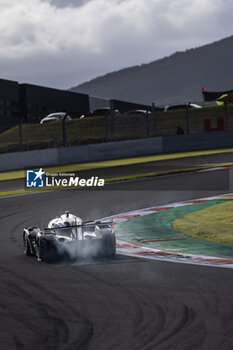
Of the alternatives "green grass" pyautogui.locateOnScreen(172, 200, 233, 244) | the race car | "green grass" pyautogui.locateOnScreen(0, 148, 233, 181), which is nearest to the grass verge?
"green grass" pyautogui.locateOnScreen(0, 148, 233, 181)

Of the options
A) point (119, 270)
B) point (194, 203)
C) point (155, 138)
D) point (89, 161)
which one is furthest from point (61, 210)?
point (155, 138)

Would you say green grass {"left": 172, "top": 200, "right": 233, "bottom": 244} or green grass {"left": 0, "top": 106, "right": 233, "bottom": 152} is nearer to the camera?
green grass {"left": 172, "top": 200, "right": 233, "bottom": 244}

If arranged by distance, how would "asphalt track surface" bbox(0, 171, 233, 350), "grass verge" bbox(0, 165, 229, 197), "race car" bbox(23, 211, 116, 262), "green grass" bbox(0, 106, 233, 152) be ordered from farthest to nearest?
"green grass" bbox(0, 106, 233, 152), "grass verge" bbox(0, 165, 229, 197), "race car" bbox(23, 211, 116, 262), "asphalt track surface" bbox(0, 171, 233, 350)

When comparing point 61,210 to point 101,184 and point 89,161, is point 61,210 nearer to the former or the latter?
point 101,184

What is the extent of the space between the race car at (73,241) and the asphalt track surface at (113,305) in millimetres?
255

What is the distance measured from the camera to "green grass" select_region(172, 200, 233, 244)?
1228cm

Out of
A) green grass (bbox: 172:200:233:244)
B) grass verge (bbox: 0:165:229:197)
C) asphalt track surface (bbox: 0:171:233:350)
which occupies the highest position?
grass verge (bbox: 0:165:229:197)

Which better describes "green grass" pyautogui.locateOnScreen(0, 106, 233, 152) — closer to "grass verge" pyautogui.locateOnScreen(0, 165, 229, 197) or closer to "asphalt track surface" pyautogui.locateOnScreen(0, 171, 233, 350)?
"grass verge" pyautogui.locateOnScreen(0, 165, 229, 197)

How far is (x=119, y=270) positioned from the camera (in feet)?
30.8

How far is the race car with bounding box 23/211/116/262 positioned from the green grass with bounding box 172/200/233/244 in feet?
7.95

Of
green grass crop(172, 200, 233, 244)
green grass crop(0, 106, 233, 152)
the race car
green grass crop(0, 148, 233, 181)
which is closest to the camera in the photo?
the race car

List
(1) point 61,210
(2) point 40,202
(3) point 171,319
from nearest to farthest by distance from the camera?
(3) point 171,319
(1) point 61,210
(2) point 40,202

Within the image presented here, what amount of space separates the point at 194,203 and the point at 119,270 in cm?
863

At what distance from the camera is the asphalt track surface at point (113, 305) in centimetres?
599
